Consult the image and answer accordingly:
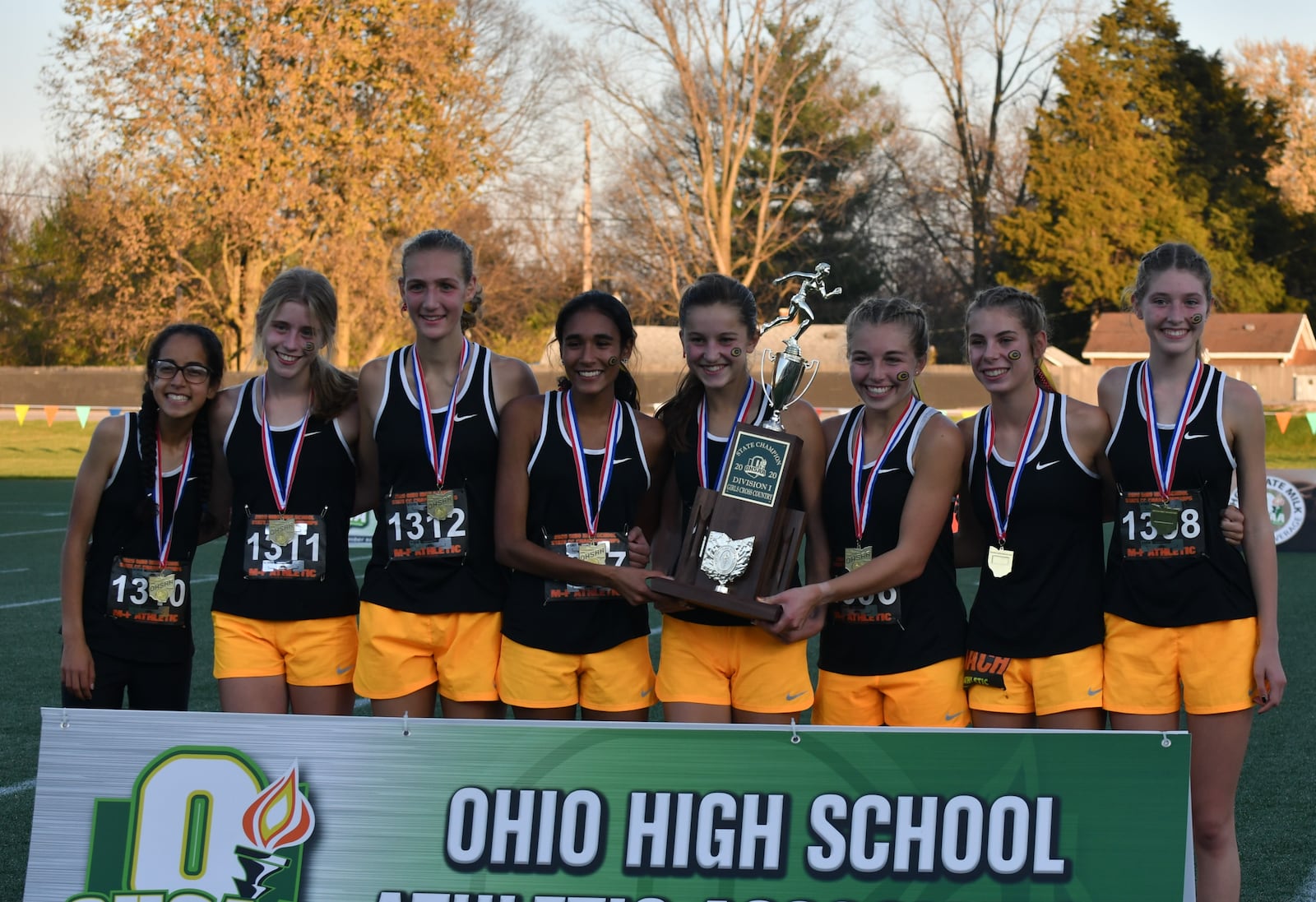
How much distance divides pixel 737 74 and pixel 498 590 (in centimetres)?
3126

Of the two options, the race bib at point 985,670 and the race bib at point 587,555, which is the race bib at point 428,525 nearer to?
the race bib at point 587,555

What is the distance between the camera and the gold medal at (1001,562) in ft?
10.9

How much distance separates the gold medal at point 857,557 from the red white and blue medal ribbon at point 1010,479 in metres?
0.34

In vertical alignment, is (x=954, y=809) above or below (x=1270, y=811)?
above

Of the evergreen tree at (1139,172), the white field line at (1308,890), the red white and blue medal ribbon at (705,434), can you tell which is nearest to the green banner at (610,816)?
the red white and blue medal ribbon at (705,434)

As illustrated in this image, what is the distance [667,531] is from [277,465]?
1086mm

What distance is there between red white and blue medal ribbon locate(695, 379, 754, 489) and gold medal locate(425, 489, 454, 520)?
678 mm

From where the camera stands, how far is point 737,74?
33.0 meters

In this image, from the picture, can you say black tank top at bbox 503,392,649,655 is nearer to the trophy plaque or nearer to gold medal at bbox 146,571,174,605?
the trophy plaque

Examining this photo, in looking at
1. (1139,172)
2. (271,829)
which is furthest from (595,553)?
(1139,172)

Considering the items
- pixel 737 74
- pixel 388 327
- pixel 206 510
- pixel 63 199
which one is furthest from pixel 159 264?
pixel 206 510

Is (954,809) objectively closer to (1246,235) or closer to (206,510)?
(206,510)

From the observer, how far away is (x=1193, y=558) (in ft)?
10.6

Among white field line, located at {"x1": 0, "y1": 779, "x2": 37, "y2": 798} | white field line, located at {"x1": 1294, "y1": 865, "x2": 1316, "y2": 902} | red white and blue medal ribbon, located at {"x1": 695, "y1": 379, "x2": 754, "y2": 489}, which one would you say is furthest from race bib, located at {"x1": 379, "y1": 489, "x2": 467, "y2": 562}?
white field line, located at {"x1": 1294, "y1": 865, "x2": 1316, "y2": 902}
